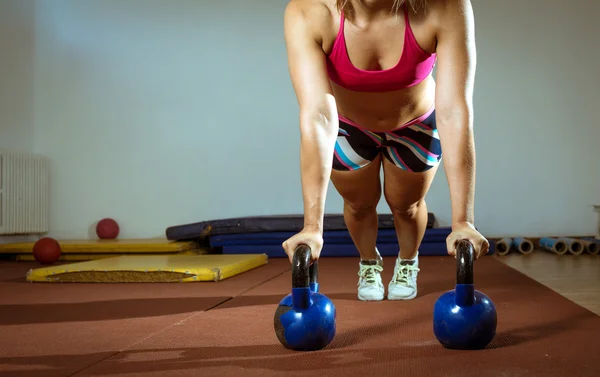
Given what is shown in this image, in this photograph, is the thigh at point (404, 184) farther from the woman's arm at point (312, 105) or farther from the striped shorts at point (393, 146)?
the woman's arm at point (312, 105)

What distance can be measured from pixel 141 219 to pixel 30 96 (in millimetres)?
1628

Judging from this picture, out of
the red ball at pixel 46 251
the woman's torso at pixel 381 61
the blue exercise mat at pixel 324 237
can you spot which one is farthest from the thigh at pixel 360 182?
the red ball at pixel 46 251

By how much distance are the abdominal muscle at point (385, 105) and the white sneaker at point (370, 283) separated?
572 mm

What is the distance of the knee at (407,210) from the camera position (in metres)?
2.27

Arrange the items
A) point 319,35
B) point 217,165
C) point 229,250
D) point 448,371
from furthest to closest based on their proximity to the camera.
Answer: point 217,165, point 229,250, point 319,35, point 448,371

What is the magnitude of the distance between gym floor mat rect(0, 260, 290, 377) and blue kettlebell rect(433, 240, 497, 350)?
2.62 ft

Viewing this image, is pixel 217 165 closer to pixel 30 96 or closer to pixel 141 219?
pixel 141 219

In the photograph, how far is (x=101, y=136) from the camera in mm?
5777

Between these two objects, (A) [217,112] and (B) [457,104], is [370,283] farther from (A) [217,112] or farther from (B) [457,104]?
(A) [217,112]

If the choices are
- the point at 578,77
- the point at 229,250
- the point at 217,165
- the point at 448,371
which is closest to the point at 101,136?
the point at 217,165

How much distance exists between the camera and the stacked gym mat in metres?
4.40

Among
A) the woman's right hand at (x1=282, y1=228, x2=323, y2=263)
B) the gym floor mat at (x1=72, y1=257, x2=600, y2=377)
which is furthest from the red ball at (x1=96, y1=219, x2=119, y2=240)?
the woman's right hand at (x1=282, y1=228, x2=323, y2=263)

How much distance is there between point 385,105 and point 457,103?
0.46 m

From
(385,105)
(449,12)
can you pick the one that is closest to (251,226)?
(385,105)
